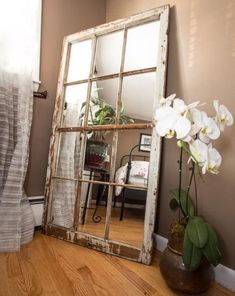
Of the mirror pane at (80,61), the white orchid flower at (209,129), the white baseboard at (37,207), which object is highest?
the mirror pane at (80,61)

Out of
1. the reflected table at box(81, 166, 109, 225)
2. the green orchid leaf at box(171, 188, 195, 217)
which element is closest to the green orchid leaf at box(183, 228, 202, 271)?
the green orchid leaf at box(171, 188, 195, 217)

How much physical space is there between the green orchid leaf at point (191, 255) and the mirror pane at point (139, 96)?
701 mm

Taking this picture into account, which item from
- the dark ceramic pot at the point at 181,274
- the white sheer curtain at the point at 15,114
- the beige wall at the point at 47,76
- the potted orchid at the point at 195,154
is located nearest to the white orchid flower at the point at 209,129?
the potted orchid at the point at 195,154

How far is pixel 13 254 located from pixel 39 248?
14 cm

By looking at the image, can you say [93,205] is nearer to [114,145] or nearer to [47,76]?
[114,145]

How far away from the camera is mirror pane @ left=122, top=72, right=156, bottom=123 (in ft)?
4.46

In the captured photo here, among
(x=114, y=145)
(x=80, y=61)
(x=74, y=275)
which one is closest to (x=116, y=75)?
(x=80, y=61)

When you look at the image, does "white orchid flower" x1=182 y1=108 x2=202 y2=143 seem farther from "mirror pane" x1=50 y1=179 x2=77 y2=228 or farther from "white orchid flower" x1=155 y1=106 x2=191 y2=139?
"mirror pane" x1=50 y1=179 x2=77 y2=228

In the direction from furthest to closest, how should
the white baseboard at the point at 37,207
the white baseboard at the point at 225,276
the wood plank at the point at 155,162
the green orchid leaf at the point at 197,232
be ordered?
the white baseboard at the point at 37,207, the wood plank at the point at 155,162, the white baseboard at the point at 225,276, the green orchid leaf at the point at 197,232

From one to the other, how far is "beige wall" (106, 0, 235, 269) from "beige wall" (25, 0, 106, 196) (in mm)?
683

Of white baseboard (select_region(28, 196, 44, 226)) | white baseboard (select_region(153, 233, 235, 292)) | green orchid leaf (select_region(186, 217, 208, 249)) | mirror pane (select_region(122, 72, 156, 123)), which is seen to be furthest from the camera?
white baseboard (select_region(28, 196, 44, 226))

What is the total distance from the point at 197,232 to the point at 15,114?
3.89 feet

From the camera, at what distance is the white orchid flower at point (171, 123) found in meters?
0.89

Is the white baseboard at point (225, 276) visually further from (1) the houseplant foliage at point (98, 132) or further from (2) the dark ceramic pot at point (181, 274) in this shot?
(1) the houseplant foliage at point (98, 132)
